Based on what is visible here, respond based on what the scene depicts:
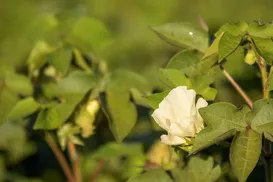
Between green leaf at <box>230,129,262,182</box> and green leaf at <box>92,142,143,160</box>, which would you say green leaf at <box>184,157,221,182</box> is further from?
green leaf at <box>92,142,143,160</box>

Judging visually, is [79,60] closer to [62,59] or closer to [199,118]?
[62,59]

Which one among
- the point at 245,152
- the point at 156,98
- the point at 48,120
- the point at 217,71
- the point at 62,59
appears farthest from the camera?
the point at 62,59

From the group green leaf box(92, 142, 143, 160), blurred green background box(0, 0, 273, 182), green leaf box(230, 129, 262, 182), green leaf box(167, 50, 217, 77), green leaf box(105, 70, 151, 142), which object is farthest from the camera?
blurred green background box(0, 0, 273, 182)

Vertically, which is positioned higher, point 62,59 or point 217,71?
point 217,71

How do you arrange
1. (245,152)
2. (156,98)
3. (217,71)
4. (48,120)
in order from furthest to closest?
(48,120) → (217,71) → (156,98) → (245,152)

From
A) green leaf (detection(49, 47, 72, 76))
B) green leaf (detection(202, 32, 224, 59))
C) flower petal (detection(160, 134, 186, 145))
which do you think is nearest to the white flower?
flower petal (detection(160, 134, 186, 145))

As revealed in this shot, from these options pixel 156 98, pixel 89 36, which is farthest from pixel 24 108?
pixel 156 98
